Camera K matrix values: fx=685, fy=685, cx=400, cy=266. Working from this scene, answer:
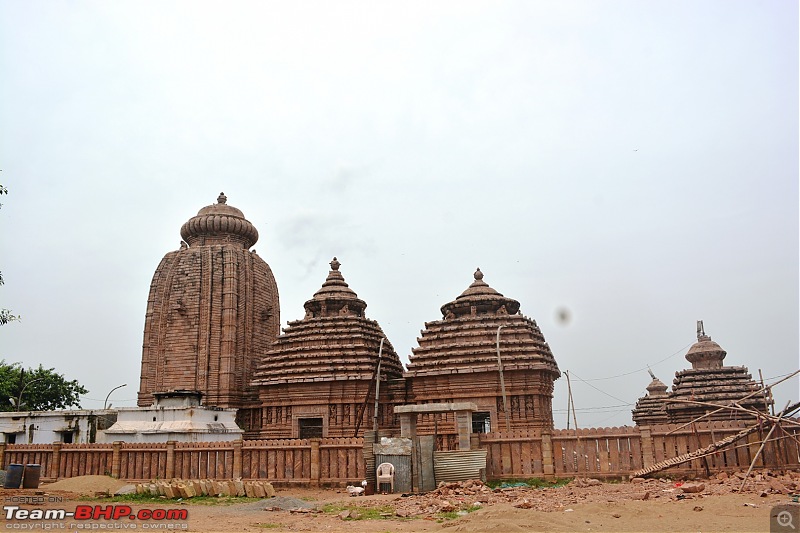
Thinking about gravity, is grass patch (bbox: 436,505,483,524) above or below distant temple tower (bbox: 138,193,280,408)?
below

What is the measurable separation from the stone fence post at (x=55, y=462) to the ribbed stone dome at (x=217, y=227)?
1569 cm

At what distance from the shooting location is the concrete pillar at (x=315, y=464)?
2269cm

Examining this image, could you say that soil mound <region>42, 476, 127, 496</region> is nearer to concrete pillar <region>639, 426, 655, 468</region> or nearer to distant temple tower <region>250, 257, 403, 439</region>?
distant temple tower <region>250, 257, 403, 439</region>

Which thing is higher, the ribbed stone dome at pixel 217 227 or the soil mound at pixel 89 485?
the ribbed stone dome at pixel 217 227

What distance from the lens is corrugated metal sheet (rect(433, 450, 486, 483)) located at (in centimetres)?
2030

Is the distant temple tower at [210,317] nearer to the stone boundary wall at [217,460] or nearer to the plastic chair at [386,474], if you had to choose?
the stone boundary wall at [217,460]

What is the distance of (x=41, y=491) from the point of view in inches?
827

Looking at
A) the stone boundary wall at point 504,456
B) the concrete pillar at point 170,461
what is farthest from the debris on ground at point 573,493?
the concrete pillar at point 170,461

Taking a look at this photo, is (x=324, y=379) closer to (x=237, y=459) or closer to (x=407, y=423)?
(x=237, y=459)

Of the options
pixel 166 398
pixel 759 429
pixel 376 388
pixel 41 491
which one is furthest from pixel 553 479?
pixel 166 398

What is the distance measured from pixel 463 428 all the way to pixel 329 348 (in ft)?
39.2

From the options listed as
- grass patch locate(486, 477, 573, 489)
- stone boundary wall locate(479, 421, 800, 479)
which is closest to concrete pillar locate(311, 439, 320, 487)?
stone boundary wall locate(479, 421, 800, 479)

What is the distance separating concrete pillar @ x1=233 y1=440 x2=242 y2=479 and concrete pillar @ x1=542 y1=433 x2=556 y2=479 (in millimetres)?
10281

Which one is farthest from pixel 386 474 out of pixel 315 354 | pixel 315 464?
pixel 315 354
